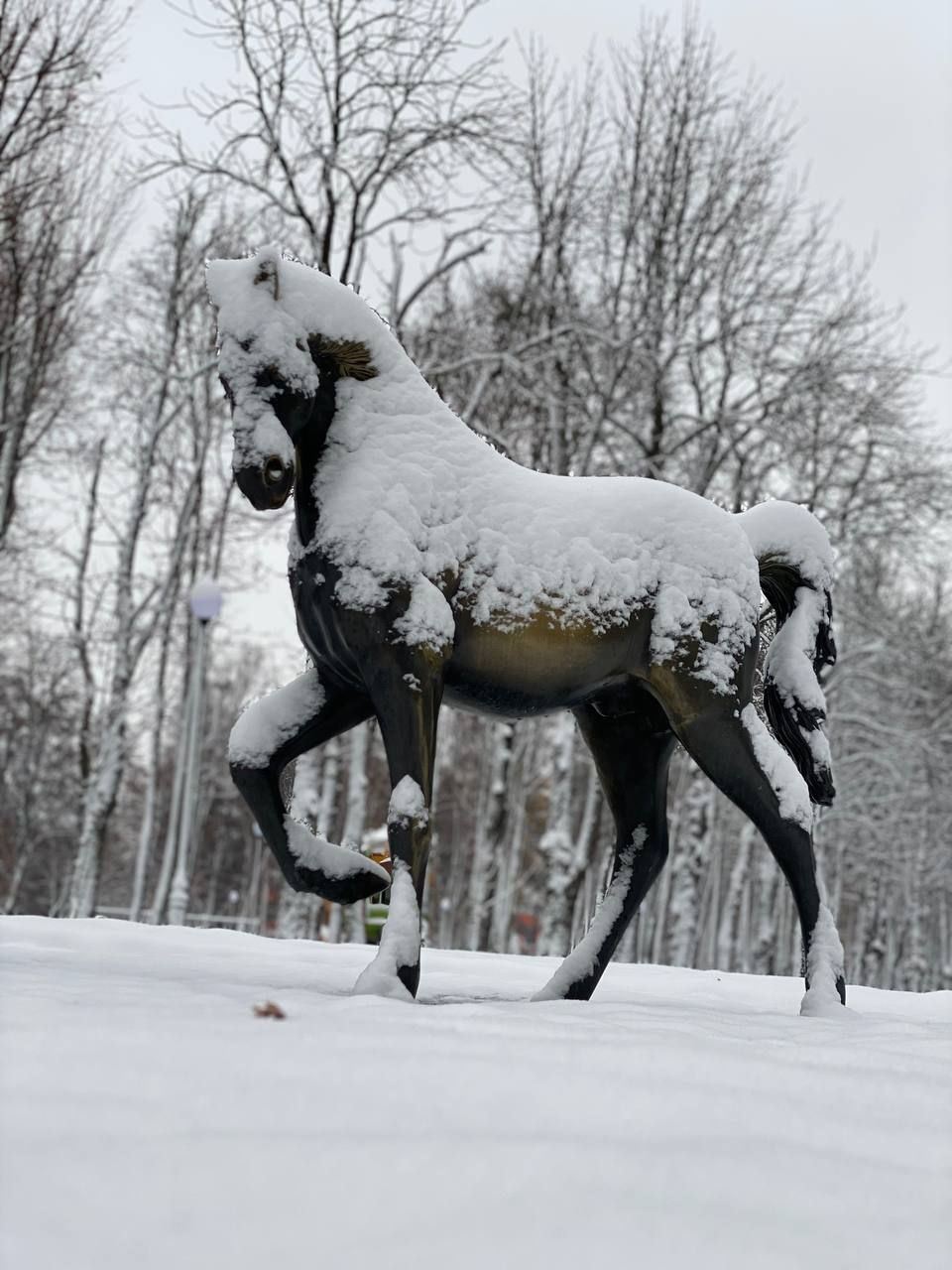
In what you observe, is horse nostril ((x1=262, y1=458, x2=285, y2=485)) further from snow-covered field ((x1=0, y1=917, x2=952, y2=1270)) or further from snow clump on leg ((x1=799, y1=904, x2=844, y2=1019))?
snow clump on leg ((x1=799, y1=904, x2=844, y2=1019))

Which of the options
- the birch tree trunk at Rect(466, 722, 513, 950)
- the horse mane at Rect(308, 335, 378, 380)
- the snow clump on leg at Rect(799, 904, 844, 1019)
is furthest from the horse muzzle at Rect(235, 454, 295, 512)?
the birch tree trunk at Rect(466, 722, 513, 950)

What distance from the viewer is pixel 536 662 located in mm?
3518

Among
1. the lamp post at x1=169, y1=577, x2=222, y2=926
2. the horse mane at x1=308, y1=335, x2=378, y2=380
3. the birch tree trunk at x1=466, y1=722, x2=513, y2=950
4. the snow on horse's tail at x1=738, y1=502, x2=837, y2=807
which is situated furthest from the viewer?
the birch tree trunk at x1=466, y1=722, x2=513, y2=950

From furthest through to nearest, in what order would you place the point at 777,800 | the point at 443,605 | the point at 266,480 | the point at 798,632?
the point at 798,632 < the point at 777,800 < the point at 443,605 < the point at 266,480

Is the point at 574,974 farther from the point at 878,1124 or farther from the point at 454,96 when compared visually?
the point at 454,96

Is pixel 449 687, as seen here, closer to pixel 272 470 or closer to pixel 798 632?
pixel 272 470

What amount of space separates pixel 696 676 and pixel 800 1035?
3.76 feet

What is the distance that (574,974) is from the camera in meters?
3.69

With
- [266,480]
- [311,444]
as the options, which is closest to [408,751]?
[266,480]

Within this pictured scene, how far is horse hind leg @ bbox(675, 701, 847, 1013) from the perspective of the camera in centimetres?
362

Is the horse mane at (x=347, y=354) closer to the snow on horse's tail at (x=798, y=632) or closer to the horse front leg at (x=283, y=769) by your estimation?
the horse front leg at (x=283, y=769)

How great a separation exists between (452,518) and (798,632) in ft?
4.69

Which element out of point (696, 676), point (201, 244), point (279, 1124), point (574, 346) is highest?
point (201, 244)

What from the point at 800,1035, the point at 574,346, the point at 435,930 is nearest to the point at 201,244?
the point at 574,346
